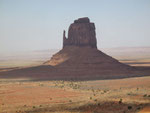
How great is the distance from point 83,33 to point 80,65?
1171 cm

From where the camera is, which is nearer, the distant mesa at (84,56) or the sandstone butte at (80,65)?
the sandstone butte at (80,65)

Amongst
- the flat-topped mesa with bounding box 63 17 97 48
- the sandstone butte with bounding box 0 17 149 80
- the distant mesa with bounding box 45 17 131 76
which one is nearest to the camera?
the sandstone butte with bounding box 0 17 149 80

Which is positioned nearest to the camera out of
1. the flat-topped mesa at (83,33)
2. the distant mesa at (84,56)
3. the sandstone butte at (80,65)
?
the sandstone butte at (80,65)

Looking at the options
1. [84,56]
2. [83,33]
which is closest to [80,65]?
[84,56]

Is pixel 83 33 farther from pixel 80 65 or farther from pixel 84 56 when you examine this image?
pixel 80 65

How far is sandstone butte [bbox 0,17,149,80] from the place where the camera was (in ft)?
222

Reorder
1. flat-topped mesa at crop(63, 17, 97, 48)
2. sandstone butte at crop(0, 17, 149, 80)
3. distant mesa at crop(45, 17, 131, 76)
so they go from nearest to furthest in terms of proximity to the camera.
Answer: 1. sandstone butte at crop(0, 17, 149, 80)
2. distant mesa at crop(45, 17, 131, 76)
3. flat-topped mesa at crop(63, 17, 97, 48)

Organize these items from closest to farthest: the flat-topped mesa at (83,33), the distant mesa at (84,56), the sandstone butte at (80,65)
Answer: the sandstone butte at (80,65) < the distant mesa at (84,56) < the flat-topped mesa at (83,33)

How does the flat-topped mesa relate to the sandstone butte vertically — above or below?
above

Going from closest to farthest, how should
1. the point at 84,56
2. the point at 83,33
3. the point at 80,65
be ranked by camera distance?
the point at 80,65
the point at 84,56
the point at 83,33

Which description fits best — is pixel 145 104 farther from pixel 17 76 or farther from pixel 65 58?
pixel 65 58

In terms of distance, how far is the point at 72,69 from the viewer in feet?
229

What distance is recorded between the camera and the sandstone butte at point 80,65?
67750 mm

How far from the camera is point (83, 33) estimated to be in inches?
3105
